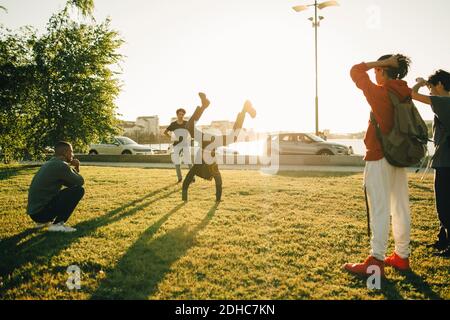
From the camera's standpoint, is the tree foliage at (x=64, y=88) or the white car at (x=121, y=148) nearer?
the tree foliage at (x=64, y=88)

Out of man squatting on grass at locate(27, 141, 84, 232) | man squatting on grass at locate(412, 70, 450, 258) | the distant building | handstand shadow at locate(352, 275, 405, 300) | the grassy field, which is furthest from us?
the distant building

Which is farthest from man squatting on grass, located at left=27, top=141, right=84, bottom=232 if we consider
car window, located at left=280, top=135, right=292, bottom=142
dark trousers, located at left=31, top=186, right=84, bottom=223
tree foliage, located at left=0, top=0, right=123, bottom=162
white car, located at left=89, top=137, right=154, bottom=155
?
white car, located at left=89, top=137, right=154, bottom=155

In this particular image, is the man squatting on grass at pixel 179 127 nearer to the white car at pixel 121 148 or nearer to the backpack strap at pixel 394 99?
the backpack strap at pixel 394 99

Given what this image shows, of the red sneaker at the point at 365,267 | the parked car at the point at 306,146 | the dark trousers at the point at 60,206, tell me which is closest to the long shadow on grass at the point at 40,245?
the dark trousers at the point at 60,206

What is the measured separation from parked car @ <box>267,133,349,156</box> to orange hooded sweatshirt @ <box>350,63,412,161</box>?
15.0m

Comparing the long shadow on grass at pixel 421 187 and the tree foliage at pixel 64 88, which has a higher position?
the tree foliage at pixel 64 88

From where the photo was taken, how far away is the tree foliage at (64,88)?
40.4 ft

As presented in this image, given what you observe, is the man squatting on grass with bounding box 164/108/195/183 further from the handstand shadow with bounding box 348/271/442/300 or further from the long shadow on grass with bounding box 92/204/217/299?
the handstand shadow with bounding box 348/271/442/300

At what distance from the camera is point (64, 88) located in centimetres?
1296

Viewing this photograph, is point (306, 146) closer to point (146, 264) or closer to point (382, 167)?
point (382, 167)

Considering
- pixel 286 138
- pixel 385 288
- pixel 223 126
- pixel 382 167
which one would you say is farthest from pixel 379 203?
pixel 223 126

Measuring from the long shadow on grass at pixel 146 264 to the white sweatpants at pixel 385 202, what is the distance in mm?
Answer: 2317

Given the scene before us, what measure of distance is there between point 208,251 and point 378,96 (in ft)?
8.95

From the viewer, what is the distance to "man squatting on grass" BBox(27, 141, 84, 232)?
4.82m
